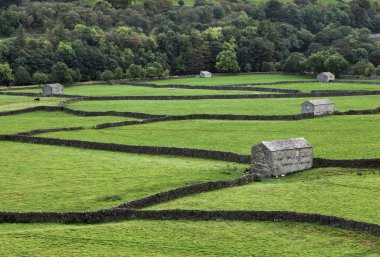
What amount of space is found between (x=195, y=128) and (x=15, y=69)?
259 feet

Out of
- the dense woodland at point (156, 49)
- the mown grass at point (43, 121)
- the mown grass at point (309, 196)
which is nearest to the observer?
the mown grass at point (309, 196)

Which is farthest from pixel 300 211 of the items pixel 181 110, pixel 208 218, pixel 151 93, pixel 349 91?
pixel 151 93

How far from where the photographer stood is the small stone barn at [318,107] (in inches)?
3536

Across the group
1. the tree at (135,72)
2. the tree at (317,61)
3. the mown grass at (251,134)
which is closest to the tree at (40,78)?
the tree at (135,72)

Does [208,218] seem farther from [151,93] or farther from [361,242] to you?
[151,93]

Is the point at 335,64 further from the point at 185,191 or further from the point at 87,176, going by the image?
the point at 185,191

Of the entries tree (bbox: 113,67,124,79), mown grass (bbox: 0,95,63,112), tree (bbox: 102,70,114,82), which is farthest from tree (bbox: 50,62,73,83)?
mown grass (bbox: 0,95,63,112)

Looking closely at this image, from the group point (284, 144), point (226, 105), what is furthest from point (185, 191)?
point (226, 105)

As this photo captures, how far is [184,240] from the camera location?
4281 cm

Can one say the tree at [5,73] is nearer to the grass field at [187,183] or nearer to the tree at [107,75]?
the tree at [107,75]

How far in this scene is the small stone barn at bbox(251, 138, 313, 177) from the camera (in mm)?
59094

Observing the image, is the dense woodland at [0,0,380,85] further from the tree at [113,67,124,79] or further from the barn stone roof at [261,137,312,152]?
the barn stone roof at [261,137,312,152]

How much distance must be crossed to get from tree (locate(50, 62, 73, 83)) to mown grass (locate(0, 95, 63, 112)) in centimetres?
2165

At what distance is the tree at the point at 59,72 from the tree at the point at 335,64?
49517 millimetres
